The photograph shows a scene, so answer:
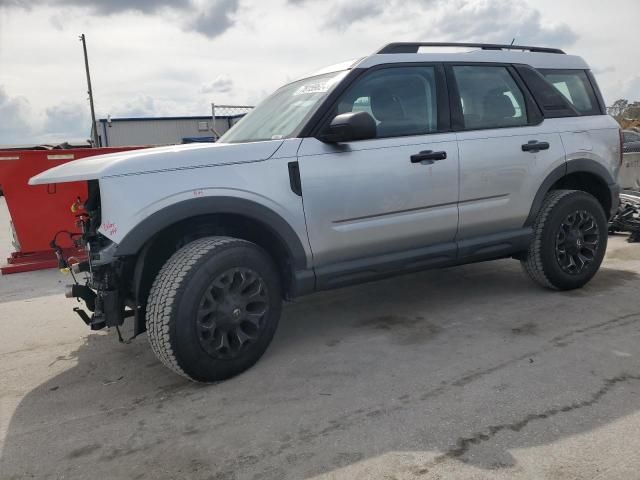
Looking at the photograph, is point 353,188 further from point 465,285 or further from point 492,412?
point 465,285

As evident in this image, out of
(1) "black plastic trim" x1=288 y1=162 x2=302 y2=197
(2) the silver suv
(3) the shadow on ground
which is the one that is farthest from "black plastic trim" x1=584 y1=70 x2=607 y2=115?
(1) "black plastic trim" x1=288 y1=162 x2=302 y2=197

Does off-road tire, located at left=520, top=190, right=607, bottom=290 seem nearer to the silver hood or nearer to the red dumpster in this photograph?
the silver hood

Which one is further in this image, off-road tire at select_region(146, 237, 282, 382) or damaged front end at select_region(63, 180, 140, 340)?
damaged front end at select_region(63, 180, 140, 340)

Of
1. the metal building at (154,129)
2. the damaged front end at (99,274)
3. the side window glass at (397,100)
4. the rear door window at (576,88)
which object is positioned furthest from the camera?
the metal building at (154,129)

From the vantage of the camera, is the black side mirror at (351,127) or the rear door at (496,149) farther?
the rear door at (496,149)

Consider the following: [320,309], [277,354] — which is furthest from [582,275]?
[277,354]

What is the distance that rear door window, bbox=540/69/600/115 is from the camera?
4.38 meters

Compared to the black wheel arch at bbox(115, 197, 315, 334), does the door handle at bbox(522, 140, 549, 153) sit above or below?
above

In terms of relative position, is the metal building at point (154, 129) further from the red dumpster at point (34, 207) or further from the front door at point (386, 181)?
the front door at point (386, 181)

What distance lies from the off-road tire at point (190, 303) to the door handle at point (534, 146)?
2.21m

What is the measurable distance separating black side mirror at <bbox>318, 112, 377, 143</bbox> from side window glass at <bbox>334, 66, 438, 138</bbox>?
27cm

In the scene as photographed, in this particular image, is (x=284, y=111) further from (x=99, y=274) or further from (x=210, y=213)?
(x=99, y=274)

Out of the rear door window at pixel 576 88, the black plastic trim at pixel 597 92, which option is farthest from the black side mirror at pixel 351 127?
the black plastic trim at pixel 597 92

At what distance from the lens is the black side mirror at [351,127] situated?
307 centimetres
